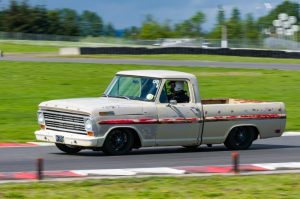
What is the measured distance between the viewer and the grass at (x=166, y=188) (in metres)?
10.5

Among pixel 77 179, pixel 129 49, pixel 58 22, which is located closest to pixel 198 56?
pixel 129 49

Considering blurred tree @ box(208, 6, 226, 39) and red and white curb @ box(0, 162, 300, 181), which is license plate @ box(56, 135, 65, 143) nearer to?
red and white curb @ box(0, 162, 300, 181)

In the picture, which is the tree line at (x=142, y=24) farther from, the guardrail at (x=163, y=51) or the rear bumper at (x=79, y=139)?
the rear bumper at (x=79, y=139)

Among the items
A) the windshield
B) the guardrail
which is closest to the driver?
the windshield

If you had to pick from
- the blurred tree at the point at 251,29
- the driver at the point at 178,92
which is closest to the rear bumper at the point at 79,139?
the driver at the point at 178,92

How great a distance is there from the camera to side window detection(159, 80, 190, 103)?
15.8 metres

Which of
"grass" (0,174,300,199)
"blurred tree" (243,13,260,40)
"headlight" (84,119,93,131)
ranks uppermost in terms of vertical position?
"blurred tree" (243,13,260,40)

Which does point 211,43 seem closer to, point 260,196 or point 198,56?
point 198,56

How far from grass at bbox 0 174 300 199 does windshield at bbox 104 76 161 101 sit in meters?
3.69

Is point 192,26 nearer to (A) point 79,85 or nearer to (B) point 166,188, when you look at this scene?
(A) point 79,85

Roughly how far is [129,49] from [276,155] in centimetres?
4308

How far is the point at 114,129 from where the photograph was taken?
48.7 feet

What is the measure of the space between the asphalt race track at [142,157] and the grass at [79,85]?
3590mm

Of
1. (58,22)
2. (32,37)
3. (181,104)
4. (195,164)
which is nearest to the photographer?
(195,164)
